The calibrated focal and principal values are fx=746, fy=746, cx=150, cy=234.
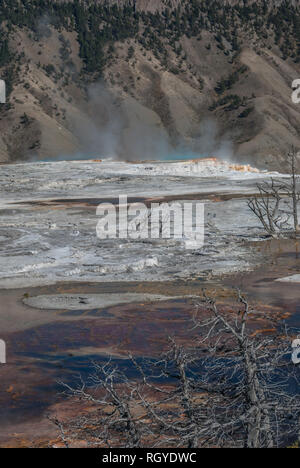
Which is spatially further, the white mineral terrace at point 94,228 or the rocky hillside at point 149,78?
the rocky hillside at point 149,78

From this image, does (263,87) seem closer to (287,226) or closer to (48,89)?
(48,89)

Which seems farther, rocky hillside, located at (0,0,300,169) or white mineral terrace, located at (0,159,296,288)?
rocky hillside, located at (0,0,300,169)

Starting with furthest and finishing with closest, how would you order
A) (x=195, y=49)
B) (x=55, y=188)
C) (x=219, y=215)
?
(x=195, y=49)
(x=55, y=188)
(x=219, y=215)

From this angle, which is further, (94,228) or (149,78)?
(149,78)

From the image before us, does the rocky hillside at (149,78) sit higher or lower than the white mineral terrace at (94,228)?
higher

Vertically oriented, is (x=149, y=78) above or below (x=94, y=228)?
above

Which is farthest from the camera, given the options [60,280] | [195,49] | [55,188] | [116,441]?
[195,49]
